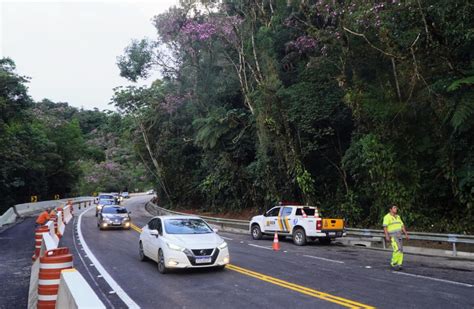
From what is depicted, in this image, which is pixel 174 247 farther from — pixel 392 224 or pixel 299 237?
pixel 299 237

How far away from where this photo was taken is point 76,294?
4.22 metres

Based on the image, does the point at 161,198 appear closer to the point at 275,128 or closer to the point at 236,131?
the point at 236,131

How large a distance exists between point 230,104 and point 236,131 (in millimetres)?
3322

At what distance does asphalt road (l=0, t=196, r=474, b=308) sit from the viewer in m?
8.34

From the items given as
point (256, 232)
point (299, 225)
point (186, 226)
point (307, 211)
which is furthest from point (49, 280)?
point (256, 232)

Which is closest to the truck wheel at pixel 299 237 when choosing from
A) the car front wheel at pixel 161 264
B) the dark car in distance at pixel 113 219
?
the car front wheel at pixel 161 264

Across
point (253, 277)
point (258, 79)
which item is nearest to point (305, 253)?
point (253, 277)

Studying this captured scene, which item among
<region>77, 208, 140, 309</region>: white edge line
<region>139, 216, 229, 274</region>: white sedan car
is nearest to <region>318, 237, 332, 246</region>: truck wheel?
<region>139, 216, 229, 274</region>: white sedan car

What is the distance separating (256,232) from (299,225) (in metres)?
3.41

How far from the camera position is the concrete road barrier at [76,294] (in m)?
3.86

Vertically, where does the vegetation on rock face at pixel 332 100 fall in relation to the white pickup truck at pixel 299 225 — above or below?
above

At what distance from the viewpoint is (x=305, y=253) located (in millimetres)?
15867

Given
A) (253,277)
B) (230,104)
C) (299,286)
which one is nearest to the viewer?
(299,286)

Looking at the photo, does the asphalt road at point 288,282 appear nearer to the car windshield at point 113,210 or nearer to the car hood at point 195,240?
the car hood at point 195,240
